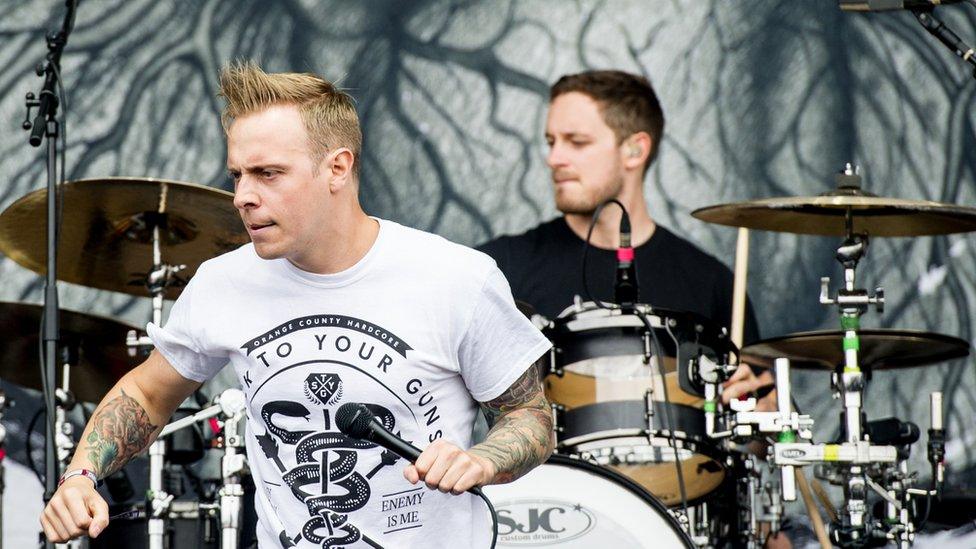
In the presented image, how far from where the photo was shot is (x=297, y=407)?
294 cm

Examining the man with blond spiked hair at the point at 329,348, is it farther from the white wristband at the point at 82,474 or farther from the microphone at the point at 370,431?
the microphone at the point at 370,431

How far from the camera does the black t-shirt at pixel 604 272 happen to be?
569cm

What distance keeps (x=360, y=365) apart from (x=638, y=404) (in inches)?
67.5

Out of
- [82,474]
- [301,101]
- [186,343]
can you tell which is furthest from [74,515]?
[301,101]

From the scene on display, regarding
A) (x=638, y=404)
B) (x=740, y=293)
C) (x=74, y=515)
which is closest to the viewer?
(x=74, y=515)

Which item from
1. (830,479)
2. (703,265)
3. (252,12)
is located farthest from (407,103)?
(830,479)

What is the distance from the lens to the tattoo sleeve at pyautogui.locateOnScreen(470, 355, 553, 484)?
275 cm

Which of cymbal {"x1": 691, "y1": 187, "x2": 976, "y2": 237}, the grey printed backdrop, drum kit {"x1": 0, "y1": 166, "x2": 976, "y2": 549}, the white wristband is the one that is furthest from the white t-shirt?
the grey printed backdrop

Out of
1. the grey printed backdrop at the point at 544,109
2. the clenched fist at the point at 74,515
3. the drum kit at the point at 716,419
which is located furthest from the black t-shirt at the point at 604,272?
the clenched fist at the point at 74,515

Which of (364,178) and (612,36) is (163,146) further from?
(612,36)

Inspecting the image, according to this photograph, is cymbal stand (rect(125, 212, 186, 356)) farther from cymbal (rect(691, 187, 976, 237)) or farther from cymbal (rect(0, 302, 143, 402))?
cymbal (rect(691, 187, 976, 237))

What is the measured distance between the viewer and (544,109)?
6562 mm

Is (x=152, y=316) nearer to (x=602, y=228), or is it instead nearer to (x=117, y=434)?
(x=602, y=228)

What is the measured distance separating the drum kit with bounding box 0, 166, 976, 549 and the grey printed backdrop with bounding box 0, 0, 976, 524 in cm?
130
